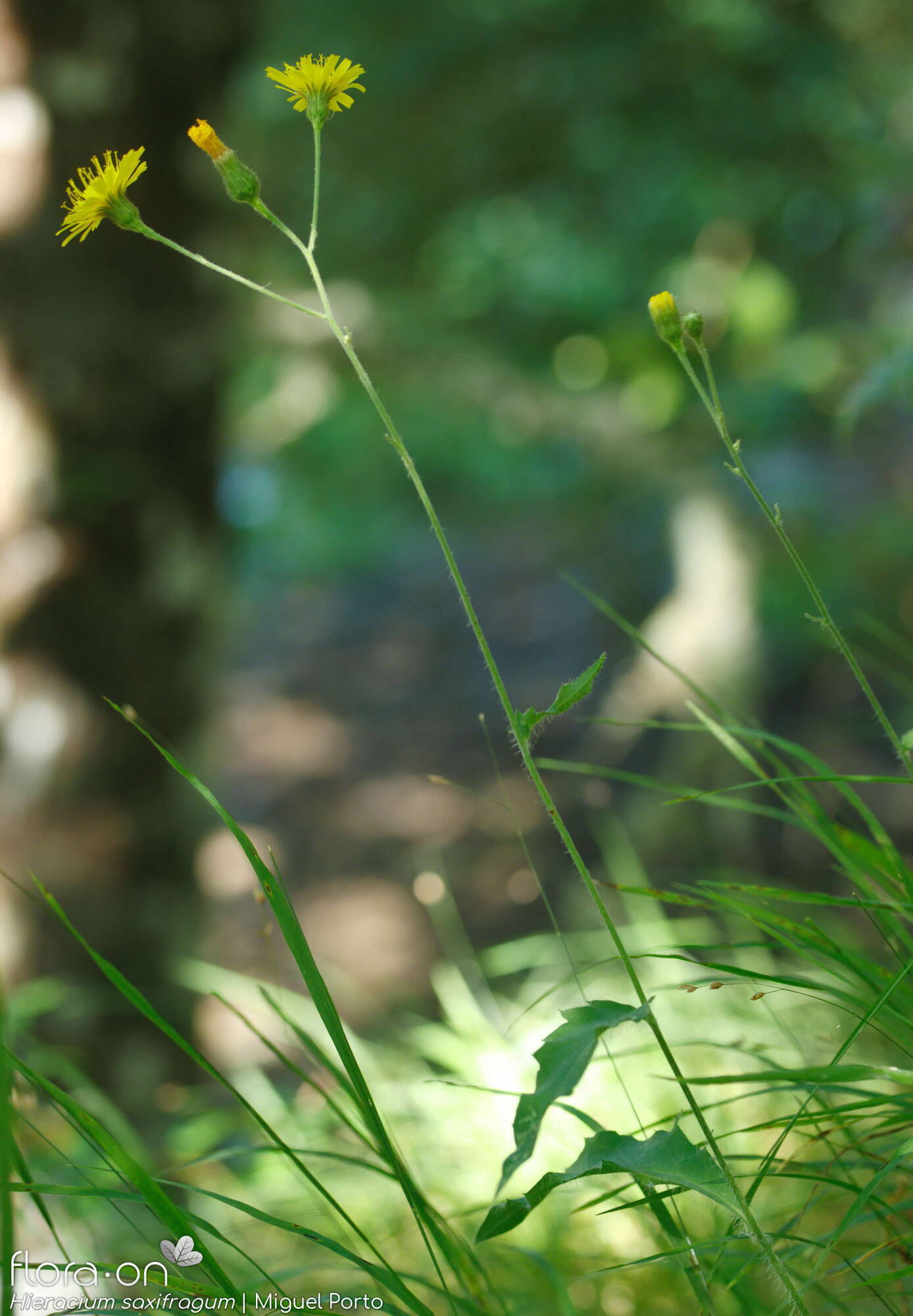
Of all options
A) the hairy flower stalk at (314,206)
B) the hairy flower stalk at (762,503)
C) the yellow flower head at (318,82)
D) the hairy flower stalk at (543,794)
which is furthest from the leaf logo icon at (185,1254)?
the yellow flower head at (318,82)

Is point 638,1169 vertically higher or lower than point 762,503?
lower

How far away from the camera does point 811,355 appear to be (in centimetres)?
208

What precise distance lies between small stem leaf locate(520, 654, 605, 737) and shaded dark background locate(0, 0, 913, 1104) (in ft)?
1.02

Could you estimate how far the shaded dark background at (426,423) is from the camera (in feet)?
3.88

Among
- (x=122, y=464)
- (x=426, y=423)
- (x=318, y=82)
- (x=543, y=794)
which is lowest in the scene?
(x=543, y=794)

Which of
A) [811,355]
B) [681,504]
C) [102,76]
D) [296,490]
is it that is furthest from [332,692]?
[102,76]

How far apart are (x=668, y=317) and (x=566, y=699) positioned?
0.57 ft

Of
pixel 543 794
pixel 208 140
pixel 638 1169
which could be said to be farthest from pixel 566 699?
pixel 208 140

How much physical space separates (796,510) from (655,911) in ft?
5.05

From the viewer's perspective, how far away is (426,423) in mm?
2650

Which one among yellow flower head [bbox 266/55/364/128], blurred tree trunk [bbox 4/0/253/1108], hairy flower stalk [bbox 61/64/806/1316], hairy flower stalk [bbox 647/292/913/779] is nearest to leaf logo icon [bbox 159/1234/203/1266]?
hairy flower stalk [bbox 61/64/806/1316]

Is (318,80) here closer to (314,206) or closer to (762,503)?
(314,206)

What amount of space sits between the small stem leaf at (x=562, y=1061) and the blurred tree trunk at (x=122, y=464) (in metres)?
1.01

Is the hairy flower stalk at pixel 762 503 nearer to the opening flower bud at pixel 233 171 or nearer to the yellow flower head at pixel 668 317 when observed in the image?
the yellow flower head at pixel 668 317
